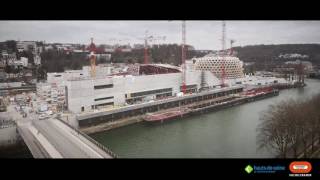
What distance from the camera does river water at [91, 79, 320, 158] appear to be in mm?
4023

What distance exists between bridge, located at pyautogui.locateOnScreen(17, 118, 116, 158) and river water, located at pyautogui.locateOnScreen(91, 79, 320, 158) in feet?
2.01

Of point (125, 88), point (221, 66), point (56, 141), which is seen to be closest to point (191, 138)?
point (56, 141)

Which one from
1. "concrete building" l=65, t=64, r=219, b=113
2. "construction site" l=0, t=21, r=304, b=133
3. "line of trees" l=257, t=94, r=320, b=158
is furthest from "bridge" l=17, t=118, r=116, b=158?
"line of trees" l=257, t=94, r=320, b=158

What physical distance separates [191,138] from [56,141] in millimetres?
2171

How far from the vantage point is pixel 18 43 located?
9383 mm

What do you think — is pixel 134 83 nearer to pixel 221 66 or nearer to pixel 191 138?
pixel 191 138

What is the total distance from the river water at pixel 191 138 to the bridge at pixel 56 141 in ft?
2.01

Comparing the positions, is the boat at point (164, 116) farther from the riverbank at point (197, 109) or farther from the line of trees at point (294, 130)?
the line of trees at point (294, 130)
